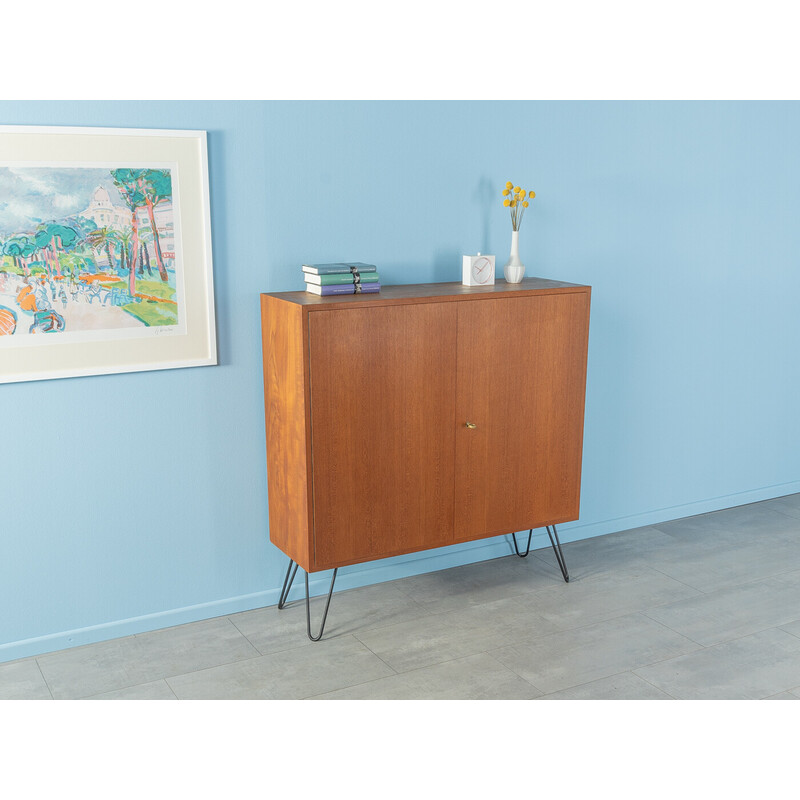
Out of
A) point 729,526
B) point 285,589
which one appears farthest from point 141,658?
point 729,526

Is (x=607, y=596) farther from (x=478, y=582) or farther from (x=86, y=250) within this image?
(x=86, y=250)

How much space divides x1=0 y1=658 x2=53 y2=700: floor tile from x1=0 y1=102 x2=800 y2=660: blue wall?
6 centimetres

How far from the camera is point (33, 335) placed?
10.5 feet

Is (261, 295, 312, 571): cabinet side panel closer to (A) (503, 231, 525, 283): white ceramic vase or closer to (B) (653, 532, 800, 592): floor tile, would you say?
(A) (503, 231, 525, 283): white ceramic vase

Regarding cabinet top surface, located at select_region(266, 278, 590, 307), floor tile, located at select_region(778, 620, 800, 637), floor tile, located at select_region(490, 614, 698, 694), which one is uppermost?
cabinet top surface, located at select_region(266, 278, 590, 307)

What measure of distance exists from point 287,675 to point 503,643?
0.85 metres

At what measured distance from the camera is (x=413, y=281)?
12.7ft

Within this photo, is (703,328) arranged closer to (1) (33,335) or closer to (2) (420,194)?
(2) (420,194)

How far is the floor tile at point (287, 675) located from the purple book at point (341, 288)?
1360mm

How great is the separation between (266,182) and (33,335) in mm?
1033

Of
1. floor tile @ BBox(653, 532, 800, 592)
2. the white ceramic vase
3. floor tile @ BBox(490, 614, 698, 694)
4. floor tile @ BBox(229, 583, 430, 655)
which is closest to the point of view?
floor tile @ BBox(490, 614, 698, 694)

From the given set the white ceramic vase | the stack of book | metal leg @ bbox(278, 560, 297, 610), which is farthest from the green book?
metal leg @ bbox(278, 560, 297, 610)

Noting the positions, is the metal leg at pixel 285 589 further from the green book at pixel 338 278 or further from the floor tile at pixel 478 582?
the green book at pixel 338 278

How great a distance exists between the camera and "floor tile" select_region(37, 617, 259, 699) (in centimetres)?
321
